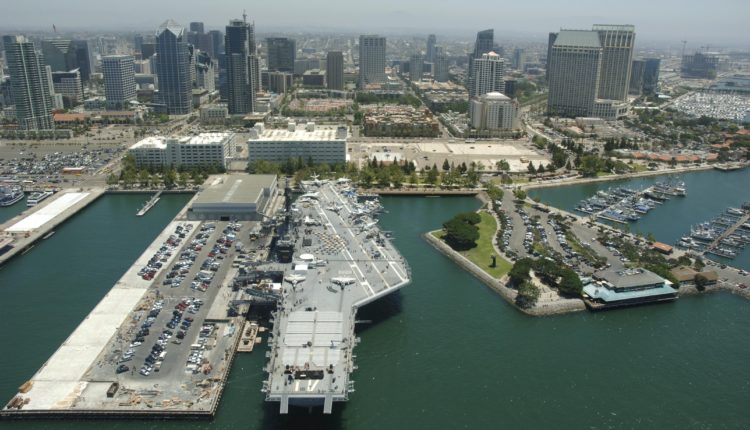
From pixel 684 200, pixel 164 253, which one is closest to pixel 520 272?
pixel 164 253

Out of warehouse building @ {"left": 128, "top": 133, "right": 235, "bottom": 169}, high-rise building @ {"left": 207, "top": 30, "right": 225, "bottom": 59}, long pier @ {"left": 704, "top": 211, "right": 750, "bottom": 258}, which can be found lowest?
long pier @ {"left": 704, "top": 211, "right": 750, "bottom": 258}

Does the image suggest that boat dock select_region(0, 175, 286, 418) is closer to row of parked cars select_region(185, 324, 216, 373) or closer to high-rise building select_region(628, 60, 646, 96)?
row of parked cars select_region(185, 324, 216, 373)

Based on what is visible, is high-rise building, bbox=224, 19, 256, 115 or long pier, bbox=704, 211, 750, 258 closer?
long pier, bbox=704, 211, 750, 258

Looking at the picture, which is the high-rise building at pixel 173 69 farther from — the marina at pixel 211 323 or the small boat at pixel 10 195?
the marina at pixel 211 323

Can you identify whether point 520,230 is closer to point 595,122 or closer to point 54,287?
point 54,287

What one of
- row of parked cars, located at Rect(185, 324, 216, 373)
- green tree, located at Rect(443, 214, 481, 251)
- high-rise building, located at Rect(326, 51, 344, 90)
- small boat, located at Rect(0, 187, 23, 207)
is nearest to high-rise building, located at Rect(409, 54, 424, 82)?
high-rise building, located at Rect(326, 51, 344, 90)

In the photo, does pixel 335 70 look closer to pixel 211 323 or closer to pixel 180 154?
pixel 180 154
